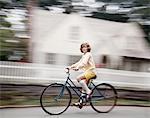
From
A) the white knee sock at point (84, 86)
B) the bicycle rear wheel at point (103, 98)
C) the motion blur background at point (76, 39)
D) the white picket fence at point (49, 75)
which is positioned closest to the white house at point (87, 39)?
the motion blur background at point (76, 39)

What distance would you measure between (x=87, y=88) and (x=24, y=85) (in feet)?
7.50

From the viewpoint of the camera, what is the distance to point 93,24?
9.19 m

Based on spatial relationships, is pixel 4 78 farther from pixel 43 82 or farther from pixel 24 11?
pixel 24 11

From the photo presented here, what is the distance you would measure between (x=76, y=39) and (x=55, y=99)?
2.98 meters

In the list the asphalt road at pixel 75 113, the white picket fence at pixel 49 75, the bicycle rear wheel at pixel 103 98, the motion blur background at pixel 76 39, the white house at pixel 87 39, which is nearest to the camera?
the asphalt road at pixel 75 113

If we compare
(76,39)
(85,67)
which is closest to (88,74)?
(85,67)

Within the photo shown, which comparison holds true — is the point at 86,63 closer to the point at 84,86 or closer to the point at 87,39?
the point at 84,86

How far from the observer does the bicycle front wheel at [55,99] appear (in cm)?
622

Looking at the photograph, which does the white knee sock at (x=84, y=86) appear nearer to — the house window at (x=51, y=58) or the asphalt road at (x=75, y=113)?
the asphalt road at (x=75, y=113)

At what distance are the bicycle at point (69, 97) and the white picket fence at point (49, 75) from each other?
Result: 1.55 metres

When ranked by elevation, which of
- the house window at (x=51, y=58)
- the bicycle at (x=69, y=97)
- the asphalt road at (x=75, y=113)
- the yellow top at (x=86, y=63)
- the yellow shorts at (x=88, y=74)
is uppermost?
the yellow top at (x=86, y=63)

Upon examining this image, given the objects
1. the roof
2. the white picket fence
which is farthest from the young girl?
the roof

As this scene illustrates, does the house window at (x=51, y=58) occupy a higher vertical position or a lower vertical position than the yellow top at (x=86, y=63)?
lower

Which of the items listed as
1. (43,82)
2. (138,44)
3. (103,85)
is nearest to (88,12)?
(138,44)
